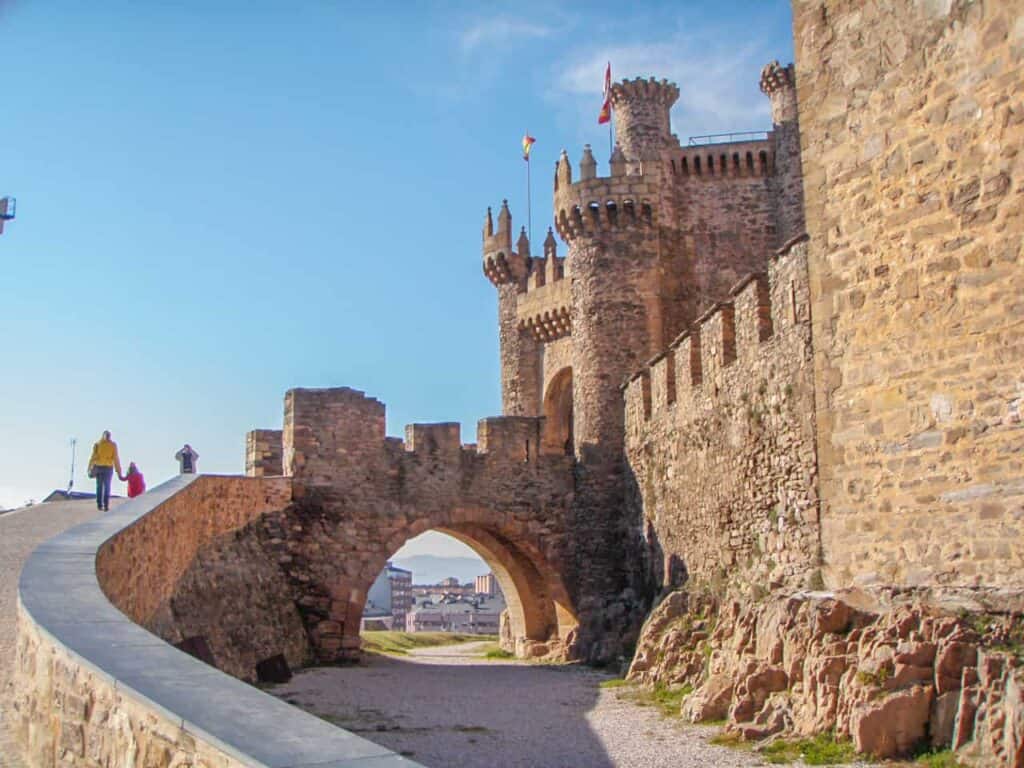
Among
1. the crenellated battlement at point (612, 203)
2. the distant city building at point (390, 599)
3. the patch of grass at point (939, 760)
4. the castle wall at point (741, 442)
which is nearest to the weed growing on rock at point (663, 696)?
the castle wall at point (741, 442)

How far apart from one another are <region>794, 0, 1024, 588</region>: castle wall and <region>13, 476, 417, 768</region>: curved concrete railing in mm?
5601

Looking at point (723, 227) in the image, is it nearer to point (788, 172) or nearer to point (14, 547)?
point (788, 172)

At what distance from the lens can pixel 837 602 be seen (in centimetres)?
945

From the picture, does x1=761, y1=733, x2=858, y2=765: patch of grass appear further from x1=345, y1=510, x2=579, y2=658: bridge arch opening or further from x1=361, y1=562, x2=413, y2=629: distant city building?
x1=361, y1=562, x2=413, y2=629: distant city building

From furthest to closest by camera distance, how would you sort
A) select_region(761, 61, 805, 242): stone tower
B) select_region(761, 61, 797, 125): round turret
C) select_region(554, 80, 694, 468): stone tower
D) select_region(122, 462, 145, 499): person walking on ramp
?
select_region(761, 61, 797, 125): round turret → select_region(761, 61, 805, 242): stone tower → select_region(554, 80, 694, 468): stone tower → select_region(122, 462, 145, 499): person walking on ramp

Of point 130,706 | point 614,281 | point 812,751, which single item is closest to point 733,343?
point 812,751

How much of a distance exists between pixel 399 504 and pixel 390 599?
80.7m

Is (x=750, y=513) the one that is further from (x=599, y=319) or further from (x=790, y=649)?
(x=599, y=319)

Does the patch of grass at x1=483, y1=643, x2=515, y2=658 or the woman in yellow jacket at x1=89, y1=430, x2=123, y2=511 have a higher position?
the woman in yellow jacket at x1=89, y1=430, x2=123, y2=511

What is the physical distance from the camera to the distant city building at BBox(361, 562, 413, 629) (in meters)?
84.2

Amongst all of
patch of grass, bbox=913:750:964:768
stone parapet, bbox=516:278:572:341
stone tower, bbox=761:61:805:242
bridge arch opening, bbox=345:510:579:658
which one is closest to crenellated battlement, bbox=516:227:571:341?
stone parapet, bbox=516:278:572:341

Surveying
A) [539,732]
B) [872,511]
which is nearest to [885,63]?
[872,511]

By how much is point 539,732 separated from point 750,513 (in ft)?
12.6

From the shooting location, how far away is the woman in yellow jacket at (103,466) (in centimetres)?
1479
